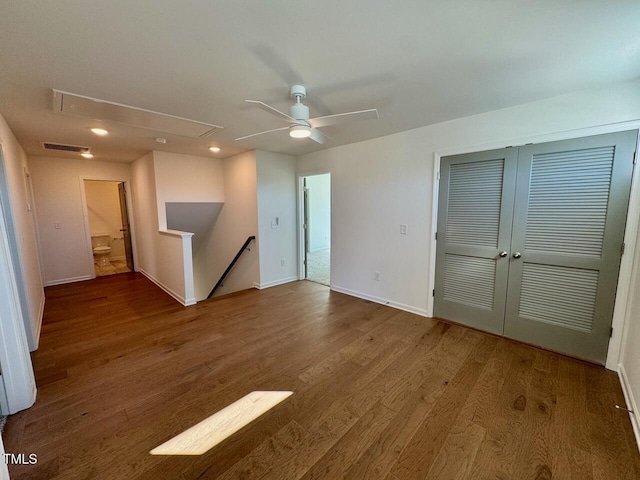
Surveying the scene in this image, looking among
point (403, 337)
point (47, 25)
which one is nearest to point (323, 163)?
point (403, 337)

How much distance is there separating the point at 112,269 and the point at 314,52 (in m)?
6.90

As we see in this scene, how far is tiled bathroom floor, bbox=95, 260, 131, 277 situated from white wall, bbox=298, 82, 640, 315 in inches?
189

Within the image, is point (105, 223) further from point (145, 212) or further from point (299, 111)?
point (299, 111)

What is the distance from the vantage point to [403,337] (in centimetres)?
284


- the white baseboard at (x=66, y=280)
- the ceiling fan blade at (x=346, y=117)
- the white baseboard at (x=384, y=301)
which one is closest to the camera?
the ceiling fan blade at (x=346, y=117)

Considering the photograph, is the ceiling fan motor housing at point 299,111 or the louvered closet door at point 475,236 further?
A: the louvered closet door at point 475,236

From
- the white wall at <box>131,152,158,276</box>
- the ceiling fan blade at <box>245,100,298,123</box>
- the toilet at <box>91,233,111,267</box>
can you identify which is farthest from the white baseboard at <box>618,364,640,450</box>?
the toilet at <box>91,233,111,267</box>

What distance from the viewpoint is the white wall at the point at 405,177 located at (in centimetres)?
227

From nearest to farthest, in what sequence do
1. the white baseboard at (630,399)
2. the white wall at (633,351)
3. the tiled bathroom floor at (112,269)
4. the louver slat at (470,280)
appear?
the white baseboard at (630,399)
the white wall at (633,351)
the louver slat at (470,280)
the tiled bathroom floor at (112,269)

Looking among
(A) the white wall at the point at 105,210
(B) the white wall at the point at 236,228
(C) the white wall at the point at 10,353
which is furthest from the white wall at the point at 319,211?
(C) the white wall at the point at 10,353

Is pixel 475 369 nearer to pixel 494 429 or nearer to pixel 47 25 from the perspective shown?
pixel 494 429

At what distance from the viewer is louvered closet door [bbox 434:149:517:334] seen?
107 inches

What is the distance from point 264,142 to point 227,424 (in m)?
3.37

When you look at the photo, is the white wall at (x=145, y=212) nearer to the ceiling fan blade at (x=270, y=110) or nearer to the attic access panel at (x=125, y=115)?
the attic access panel at (x=125, y=115)
